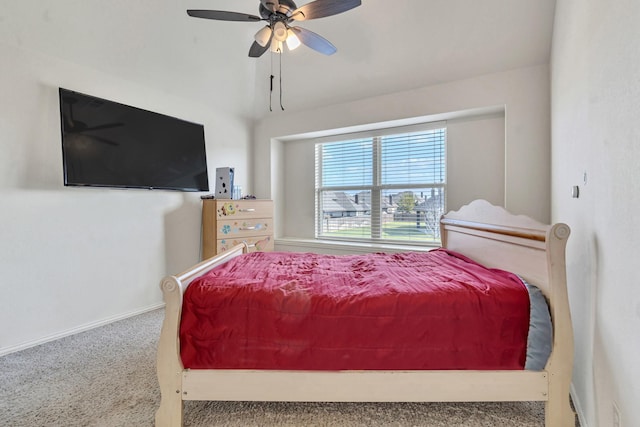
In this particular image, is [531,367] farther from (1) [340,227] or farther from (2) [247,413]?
(1) [340,227]

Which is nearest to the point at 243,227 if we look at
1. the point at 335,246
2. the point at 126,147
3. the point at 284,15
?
the point at 335,246

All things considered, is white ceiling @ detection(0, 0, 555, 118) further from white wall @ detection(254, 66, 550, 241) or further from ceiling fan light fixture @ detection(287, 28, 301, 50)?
ceiling fan light fixture @ detection(287, 28, 301, 50)

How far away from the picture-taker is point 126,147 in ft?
8.89

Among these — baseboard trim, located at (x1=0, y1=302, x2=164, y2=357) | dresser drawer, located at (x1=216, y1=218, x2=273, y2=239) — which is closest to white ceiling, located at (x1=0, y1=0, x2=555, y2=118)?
dresser drawer, located at (x1=216, y1=218, x2=273, y2=239)

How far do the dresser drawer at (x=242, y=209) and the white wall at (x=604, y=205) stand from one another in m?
3.11

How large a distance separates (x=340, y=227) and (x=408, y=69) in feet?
7.34

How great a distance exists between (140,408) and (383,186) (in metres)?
3.32

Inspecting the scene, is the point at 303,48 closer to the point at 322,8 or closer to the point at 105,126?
the point at 322,8

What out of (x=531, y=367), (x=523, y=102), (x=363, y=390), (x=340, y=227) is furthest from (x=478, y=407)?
(x=340, y=227)

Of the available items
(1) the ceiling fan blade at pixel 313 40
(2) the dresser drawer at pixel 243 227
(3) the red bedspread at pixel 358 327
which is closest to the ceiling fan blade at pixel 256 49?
(1) the ceiling fan blade at pixel 313 40

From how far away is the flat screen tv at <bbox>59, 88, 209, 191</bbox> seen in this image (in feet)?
7.75

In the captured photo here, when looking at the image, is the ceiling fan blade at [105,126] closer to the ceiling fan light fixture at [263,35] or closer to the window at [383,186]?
the ceiling fan light fixture at [263,35]

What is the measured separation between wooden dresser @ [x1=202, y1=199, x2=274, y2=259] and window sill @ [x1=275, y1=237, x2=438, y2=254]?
0.35m

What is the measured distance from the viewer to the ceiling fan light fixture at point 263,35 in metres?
2.06
